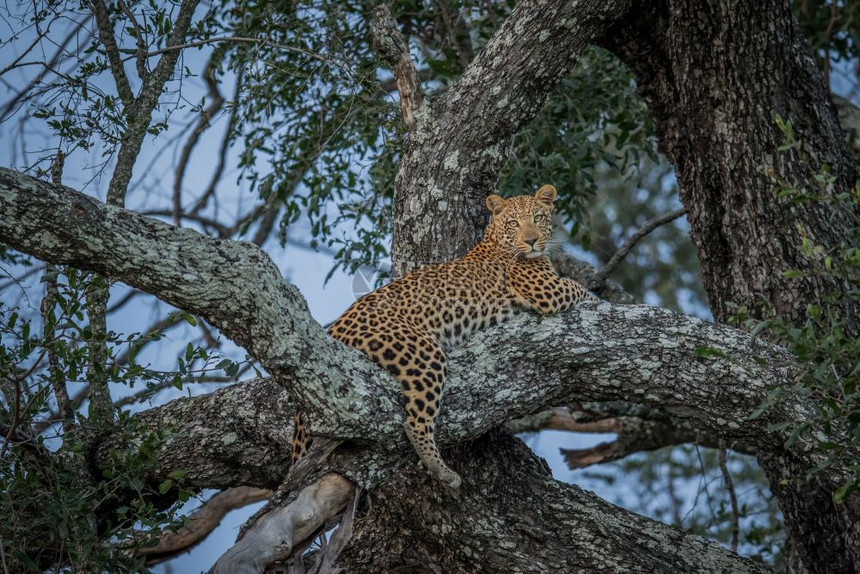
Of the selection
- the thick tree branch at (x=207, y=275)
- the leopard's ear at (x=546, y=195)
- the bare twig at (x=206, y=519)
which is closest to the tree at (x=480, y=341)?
the thick tree branch at (x=207, y=275)

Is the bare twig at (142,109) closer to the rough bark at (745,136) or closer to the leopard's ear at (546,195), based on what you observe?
the leopard's ear at (546,195)

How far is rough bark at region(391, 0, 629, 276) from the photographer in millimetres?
6906

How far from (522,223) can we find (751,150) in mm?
1623

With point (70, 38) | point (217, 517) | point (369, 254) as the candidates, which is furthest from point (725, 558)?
point (70, 38)

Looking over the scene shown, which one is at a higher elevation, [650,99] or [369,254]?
[650,99]

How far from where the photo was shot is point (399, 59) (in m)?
6.97

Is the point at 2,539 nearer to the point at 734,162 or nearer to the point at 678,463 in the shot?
the point at 734,162

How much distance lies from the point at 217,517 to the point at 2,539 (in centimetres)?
361

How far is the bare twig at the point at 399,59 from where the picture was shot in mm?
6863

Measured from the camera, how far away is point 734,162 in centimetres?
715

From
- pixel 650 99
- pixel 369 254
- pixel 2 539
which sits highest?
pixel 650 99

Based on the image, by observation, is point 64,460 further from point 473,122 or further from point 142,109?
point 473,122

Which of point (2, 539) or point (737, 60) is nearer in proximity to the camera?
point (2, 539)

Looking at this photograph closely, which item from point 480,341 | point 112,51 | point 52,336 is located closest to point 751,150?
point 480,341
